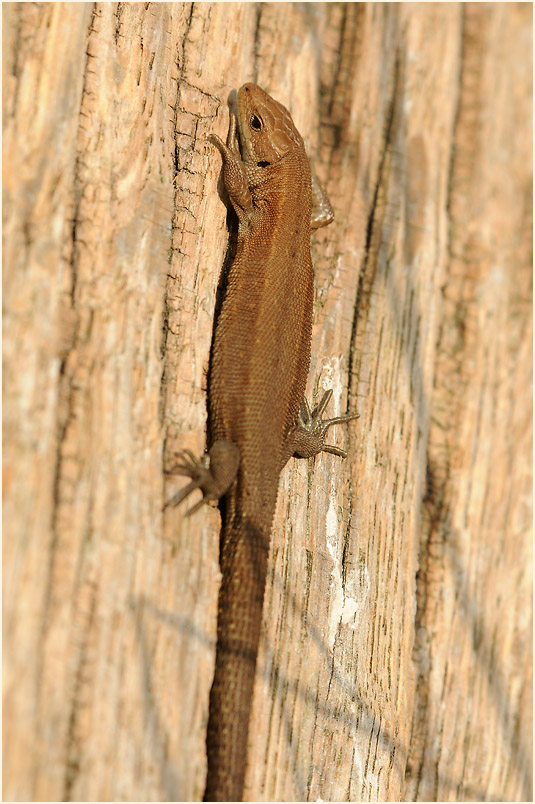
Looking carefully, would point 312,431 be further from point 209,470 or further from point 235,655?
point 235,655

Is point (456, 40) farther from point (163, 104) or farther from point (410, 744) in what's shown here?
point (410, 744)

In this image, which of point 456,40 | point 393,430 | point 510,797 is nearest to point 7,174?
point 393,430

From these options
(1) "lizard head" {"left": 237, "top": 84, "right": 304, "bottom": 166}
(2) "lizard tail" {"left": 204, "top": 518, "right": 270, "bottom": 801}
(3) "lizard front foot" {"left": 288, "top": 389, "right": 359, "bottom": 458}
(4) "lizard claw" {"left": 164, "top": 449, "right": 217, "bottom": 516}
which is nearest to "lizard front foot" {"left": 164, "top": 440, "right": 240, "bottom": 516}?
(4) "lizard claw" {"left": 164, "top": 449, "right": 217, "bottom": 516}

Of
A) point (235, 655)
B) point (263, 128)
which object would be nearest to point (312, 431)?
point (235, 655)

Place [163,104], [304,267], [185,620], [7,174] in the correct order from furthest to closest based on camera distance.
Result: [304,267], [163,104], [185,620], [7,174]

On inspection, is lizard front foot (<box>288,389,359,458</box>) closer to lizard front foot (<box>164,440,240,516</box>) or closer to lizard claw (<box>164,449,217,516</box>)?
lizard front foot (<box>164,440,240,516</box>)

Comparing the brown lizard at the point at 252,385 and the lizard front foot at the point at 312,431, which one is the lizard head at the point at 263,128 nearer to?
the brown lizard at the point at 252,385

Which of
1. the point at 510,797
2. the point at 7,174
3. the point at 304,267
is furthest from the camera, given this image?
the point at 510,797

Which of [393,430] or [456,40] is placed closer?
[393,430]
